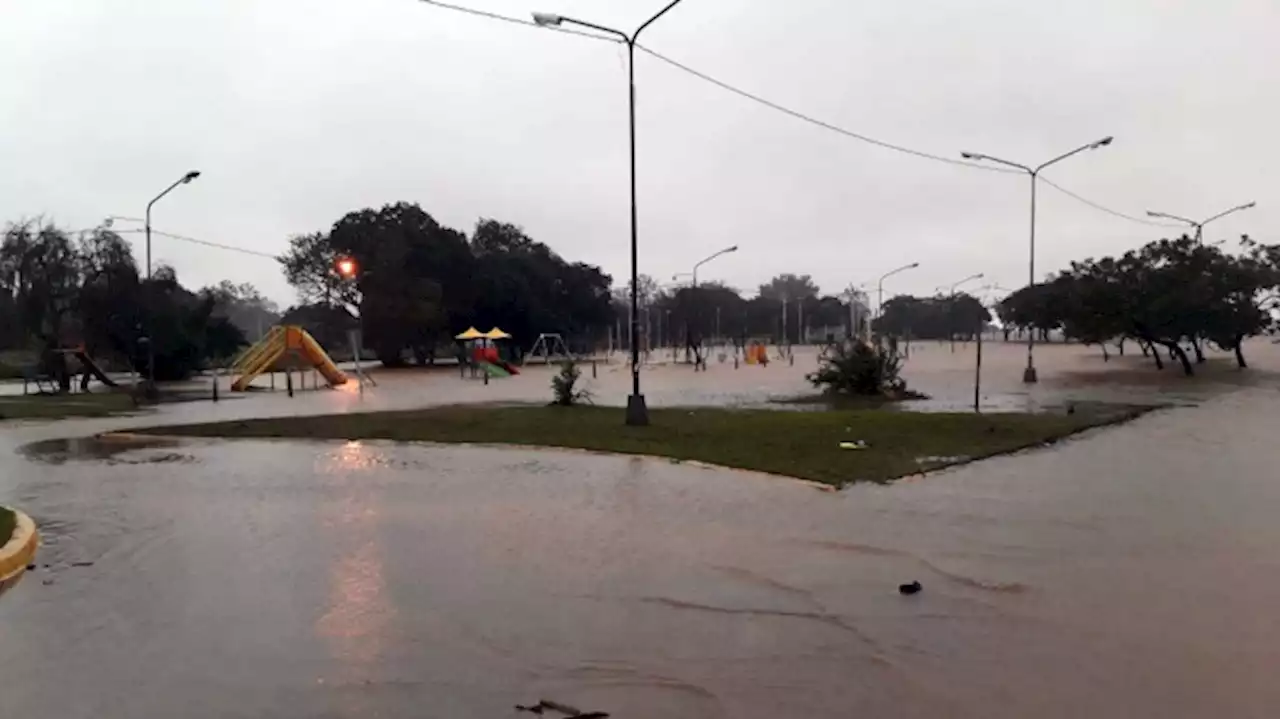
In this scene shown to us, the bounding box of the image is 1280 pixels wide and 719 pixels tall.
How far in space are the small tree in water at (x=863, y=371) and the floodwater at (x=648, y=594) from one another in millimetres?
16234

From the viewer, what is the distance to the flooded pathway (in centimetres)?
591

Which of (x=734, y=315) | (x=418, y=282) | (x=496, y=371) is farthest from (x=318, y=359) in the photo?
(x=734, y=315)

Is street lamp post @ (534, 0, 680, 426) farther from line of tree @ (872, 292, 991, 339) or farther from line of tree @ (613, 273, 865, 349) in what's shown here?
line of tree @ (872, 292, 991, 339)

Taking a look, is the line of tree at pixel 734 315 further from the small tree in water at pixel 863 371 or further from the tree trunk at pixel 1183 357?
the small tree in water at pixel 863 371

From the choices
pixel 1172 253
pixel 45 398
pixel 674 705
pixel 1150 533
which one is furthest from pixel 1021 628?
pixel 1172 253

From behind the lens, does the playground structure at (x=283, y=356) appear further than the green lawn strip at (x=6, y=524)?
Yes

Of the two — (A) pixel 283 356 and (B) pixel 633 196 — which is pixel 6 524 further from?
(A) pixel 283 356

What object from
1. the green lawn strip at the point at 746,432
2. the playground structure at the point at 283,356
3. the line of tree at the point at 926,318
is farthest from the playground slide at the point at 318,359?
the line of tree at the point at 926,318

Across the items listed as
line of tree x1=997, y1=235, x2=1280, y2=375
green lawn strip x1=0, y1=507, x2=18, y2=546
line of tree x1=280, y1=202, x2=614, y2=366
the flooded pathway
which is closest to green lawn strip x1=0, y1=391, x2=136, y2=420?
the flooded pathway

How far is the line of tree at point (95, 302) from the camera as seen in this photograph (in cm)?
5009

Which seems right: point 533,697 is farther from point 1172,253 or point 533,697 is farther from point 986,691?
point 1172,253

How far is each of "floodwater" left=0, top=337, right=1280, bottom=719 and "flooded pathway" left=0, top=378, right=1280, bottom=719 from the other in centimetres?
3

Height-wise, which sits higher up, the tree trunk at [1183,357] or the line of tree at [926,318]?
the line of tree at [926,318]

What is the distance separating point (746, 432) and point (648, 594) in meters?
11.7
